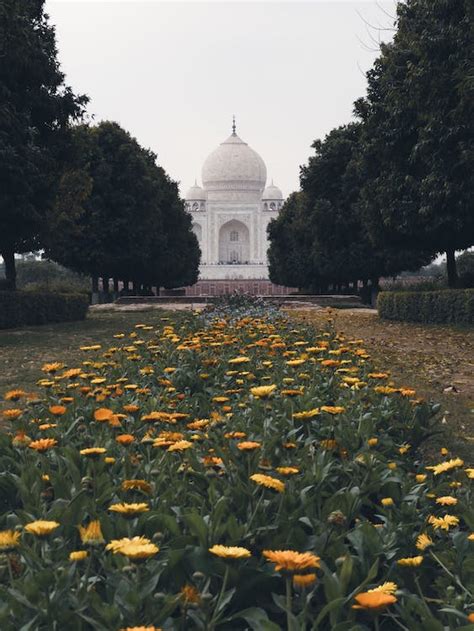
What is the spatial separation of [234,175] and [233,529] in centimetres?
9578

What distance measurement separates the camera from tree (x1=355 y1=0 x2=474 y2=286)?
17328 mm

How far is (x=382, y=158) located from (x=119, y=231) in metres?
13.6

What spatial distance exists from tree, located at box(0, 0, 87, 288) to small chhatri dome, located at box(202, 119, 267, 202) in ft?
258

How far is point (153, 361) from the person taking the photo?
7.51m

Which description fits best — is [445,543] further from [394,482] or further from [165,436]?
[165,436]

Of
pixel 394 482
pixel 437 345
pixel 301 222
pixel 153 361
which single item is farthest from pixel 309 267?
pixel 394 482

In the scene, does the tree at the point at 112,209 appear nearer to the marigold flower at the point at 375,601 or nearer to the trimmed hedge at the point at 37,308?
the trimmed hedge at the point at 37,308

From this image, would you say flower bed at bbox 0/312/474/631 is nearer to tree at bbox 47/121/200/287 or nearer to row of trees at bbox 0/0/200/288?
row of trees at bbox 0/0/200/288

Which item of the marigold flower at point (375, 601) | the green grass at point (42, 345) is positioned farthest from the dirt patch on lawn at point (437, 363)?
the green grass at point (42, 345)

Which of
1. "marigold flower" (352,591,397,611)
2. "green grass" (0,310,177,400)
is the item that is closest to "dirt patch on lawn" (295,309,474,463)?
"marigold flower" (352,591,397,611)

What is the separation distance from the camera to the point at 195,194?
10325 centimetres

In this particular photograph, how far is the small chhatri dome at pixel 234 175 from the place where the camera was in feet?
318

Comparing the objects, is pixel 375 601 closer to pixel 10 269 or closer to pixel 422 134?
pixel 422 134

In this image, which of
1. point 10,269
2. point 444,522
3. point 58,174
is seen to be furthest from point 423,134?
point 444,522
